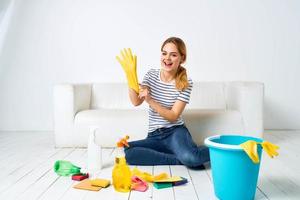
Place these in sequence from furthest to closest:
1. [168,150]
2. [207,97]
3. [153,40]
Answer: [153,40] < [207,97] < [168,150]

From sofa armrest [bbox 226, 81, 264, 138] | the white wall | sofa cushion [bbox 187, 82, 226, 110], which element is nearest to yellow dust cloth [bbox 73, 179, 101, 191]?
sofa armrest [bbox 226, 81, 264, 138]

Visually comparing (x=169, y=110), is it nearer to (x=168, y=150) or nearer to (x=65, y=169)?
(x=168, y=150)

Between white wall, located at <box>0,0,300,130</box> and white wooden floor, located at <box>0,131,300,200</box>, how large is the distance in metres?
0.79

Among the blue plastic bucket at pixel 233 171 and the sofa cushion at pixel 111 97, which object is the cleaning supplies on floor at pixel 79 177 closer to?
the blue plastic bucket at pixel 233 171

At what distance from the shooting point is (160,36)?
3.16 metres

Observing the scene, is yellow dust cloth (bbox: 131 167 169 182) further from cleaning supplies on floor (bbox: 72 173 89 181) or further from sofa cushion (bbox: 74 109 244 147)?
sofa cushion (bbox: 74 109 244 147)

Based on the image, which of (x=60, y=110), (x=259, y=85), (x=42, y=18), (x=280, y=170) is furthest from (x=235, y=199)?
(x=42, y=18)

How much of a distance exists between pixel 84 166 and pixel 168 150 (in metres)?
0.48

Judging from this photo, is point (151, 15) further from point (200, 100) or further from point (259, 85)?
point (259, 85)

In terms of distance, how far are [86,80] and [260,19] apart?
1.62 m

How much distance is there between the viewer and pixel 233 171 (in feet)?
4.47

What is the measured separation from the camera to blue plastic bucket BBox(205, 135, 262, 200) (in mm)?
1343

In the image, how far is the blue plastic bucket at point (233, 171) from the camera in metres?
1.34

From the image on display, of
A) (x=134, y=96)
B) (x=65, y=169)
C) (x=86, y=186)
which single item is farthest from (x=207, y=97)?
(x=86, y=186)
